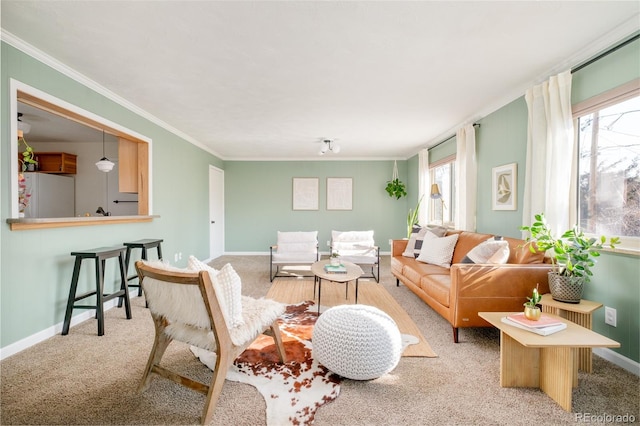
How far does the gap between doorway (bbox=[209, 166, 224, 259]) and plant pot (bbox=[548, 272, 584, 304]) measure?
572cm

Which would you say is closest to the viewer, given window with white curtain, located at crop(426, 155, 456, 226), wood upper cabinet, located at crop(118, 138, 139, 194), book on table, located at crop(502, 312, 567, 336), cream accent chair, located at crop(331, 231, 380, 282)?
book on table, located at crop(502, 312, 567, 336)

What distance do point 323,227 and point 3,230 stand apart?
5.42 metres

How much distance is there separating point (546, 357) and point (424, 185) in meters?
4.12

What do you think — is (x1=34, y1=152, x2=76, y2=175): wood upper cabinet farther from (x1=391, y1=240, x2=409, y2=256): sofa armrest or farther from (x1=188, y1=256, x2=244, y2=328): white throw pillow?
(x1=391, y1=240, x2=409, y2=256): sofa armrest

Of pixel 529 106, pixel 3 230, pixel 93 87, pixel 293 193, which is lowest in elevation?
pixel 3 230

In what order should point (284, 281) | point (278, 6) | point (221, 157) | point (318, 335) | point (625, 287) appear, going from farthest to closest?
point (221, 157), point (284, 281), point (625, 287), point (318, 335), point (278, 6)

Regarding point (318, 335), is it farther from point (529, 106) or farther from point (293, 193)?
point (293, 193)

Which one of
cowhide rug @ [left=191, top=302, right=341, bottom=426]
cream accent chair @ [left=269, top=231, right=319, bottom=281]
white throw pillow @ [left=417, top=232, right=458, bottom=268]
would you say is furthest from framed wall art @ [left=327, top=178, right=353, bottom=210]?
cowhide rug @ [left=191, top=302, right=341, bottom=426]

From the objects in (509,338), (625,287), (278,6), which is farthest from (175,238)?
(625,287)

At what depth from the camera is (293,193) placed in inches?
268

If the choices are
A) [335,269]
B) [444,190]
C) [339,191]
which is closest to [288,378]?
[335,269]

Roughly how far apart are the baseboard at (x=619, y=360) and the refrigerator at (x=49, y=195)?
727 centimetres

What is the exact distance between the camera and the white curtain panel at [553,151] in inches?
92.4

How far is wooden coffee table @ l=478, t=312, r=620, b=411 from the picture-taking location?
154cm
